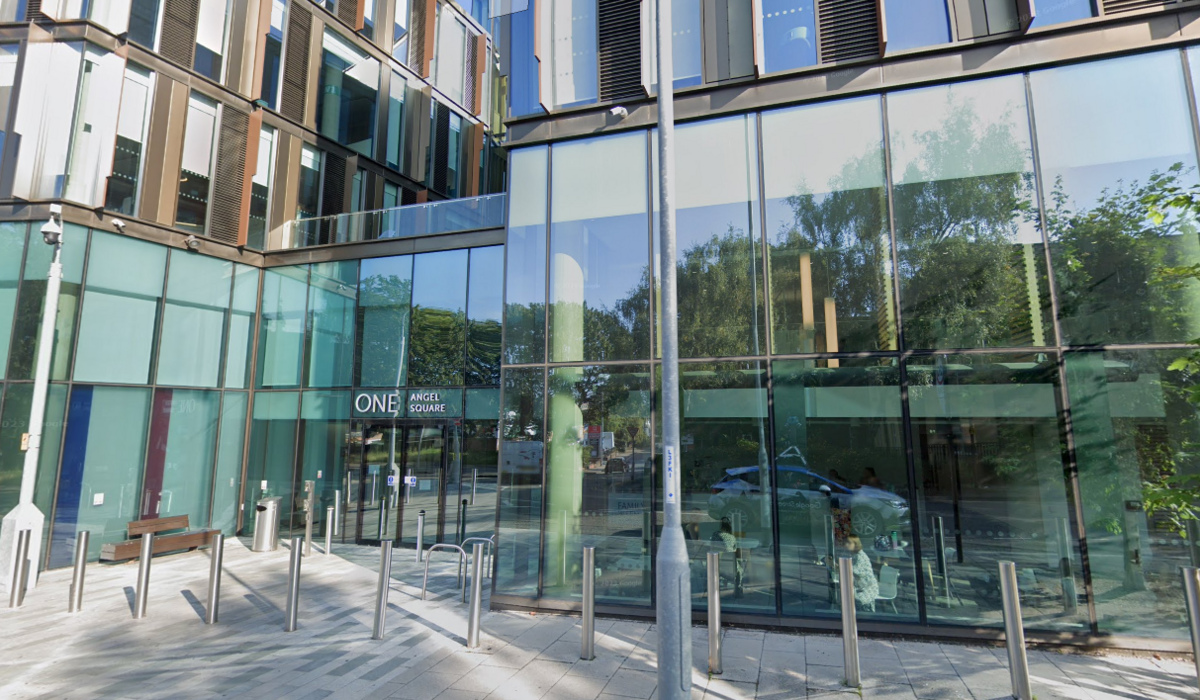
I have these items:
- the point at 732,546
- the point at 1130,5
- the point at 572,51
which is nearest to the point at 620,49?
the point at 572,51

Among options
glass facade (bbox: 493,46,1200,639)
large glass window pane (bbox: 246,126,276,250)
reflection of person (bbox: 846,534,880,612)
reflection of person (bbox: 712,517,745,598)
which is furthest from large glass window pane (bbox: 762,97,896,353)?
large glass window pane (bbox: 246,126,276,250)

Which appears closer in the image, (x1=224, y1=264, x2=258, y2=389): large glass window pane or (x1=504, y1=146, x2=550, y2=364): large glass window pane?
(x1=504, y1=146, x2=550, y2=364): large glass window pane

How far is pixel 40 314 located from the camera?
12.4 meters

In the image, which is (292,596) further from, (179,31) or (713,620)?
(179,31)

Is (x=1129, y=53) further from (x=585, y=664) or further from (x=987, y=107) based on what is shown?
(x=585, y=664)

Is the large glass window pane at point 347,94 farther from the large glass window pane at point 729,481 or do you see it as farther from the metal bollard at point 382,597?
the large glass window pane at point 729,481

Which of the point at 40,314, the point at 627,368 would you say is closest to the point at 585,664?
the point at 627,368

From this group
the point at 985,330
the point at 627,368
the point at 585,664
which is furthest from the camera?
the point at 627,368

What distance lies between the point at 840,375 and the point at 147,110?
635 inches

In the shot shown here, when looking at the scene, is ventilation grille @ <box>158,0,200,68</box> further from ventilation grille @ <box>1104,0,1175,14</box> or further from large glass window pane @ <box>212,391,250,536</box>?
ventilation grille @ <box>1104,0,1175,14</box>

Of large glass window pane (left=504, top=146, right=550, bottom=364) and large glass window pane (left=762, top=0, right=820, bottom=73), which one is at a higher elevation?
large glass window pane (left=762, top=0, right=820, bottom=73)

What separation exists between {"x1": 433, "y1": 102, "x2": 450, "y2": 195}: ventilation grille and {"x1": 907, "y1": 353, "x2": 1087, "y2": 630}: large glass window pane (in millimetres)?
17422

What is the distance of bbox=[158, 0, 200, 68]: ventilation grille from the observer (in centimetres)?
1430

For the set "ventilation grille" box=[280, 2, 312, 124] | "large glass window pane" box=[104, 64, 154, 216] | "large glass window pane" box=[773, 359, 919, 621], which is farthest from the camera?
"ventilation grille" box=[280, 2, 312, 124]
